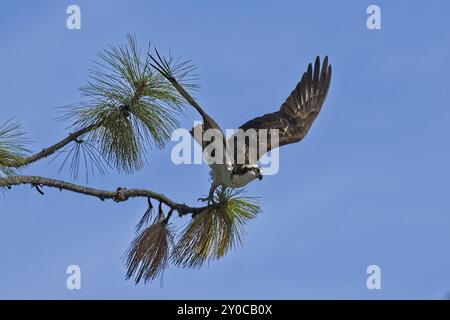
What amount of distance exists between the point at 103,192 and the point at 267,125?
6.98ft

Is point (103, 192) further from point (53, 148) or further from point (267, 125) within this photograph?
point (267, 125)

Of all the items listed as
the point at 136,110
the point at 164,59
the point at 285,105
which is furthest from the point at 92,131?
the point at 285,105

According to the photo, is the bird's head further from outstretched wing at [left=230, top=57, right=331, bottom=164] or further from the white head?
outstretched wing at [left=230, top=57, right=331, bottom=164]

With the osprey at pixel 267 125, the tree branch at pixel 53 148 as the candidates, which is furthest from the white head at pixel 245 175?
the tree branch at pixel 53 148

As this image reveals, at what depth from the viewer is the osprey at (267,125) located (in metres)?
8.00

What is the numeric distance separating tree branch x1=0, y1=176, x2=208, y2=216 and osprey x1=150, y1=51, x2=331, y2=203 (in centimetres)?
23

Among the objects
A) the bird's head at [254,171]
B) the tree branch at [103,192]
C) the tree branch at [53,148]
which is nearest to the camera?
the tree branch at [103,192]

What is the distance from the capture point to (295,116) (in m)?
9.50

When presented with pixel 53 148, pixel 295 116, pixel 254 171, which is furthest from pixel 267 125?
pixel 53 148

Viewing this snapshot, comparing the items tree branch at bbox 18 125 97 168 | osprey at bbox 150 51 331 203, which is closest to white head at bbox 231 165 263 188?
osprey at bbox 150 51 331 203

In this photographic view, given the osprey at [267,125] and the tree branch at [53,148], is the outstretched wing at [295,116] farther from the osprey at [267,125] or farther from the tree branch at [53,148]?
the tree branch at [53,148]

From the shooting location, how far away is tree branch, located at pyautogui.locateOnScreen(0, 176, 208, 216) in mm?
7367

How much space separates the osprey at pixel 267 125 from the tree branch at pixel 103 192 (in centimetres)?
23

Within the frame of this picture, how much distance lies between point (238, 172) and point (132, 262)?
3.41 feet
